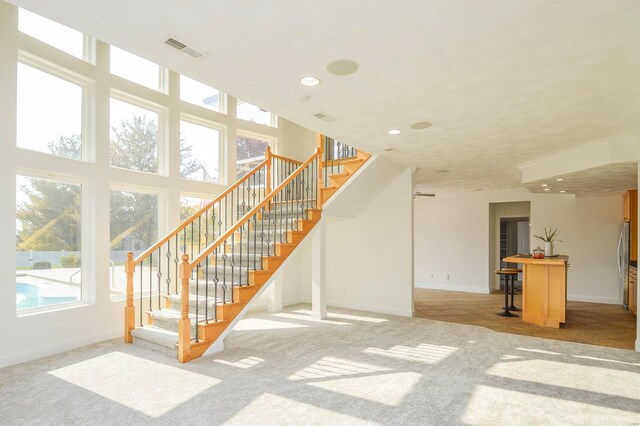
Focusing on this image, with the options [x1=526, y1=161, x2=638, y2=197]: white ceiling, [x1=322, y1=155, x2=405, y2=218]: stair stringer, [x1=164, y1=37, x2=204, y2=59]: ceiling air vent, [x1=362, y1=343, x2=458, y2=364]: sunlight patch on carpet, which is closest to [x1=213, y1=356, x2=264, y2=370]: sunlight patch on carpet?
[x1=362, y1=343, x2=458, y2=364]: sunlight patch on carpet

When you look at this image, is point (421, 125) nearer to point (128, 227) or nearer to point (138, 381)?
point (138, 381)

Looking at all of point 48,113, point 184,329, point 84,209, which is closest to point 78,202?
point 84,209

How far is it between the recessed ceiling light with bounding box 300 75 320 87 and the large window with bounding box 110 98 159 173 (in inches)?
139

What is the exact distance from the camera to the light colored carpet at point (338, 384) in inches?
118

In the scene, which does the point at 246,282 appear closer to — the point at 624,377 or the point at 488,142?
the point at 488,142

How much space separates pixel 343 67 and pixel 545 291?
538cm

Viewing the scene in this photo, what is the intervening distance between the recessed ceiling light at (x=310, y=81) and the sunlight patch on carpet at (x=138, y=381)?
9.37ft

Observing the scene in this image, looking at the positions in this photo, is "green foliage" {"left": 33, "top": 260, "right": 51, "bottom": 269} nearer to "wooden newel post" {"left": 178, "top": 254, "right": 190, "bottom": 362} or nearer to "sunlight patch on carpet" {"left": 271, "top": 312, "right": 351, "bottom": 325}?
"wooden newel post" {"left": 178, "top": 254, "right": 190, "bottom": 362}

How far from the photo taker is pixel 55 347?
14.8 ft

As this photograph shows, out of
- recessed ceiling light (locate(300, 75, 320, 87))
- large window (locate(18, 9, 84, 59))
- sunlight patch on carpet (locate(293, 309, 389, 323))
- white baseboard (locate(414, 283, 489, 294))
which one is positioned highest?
large window (locate(18, 9, 84, 59))

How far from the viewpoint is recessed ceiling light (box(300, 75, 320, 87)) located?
3.08 metres

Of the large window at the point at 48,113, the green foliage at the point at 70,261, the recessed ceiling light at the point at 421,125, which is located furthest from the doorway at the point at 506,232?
the large window at the point at 48,113

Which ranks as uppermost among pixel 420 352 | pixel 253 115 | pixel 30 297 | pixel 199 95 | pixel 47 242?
pixel 199 95

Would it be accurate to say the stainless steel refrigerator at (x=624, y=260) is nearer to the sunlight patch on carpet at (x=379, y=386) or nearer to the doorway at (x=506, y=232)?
A: the doorway at (x=506, y=232)
